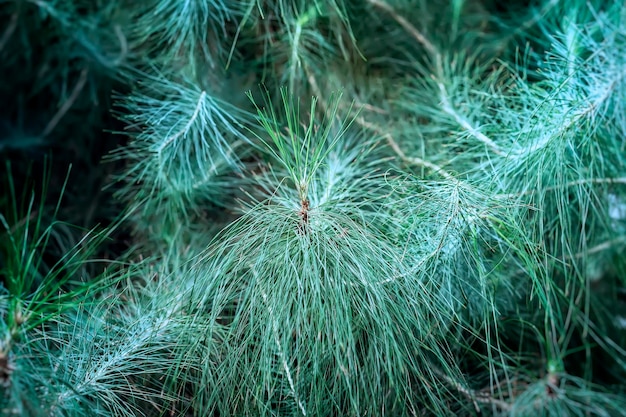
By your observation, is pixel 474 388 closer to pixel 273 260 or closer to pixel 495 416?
pixel 495 416

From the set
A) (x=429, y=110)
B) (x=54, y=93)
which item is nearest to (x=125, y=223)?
(x=54, y=93)

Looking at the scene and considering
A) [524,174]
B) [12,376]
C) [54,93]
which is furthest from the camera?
[54,93]

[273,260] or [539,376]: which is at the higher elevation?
[273,260]

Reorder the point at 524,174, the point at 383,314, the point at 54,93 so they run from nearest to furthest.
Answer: the point at 383,314 < the point at 524,174 < the point at 54,93

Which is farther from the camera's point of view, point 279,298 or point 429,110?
point 429,110

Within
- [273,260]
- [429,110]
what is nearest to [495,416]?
[273,260]

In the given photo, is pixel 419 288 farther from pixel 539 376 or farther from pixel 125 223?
pixel 125 223

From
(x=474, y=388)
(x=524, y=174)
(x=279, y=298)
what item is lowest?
(x=474, y=388)
